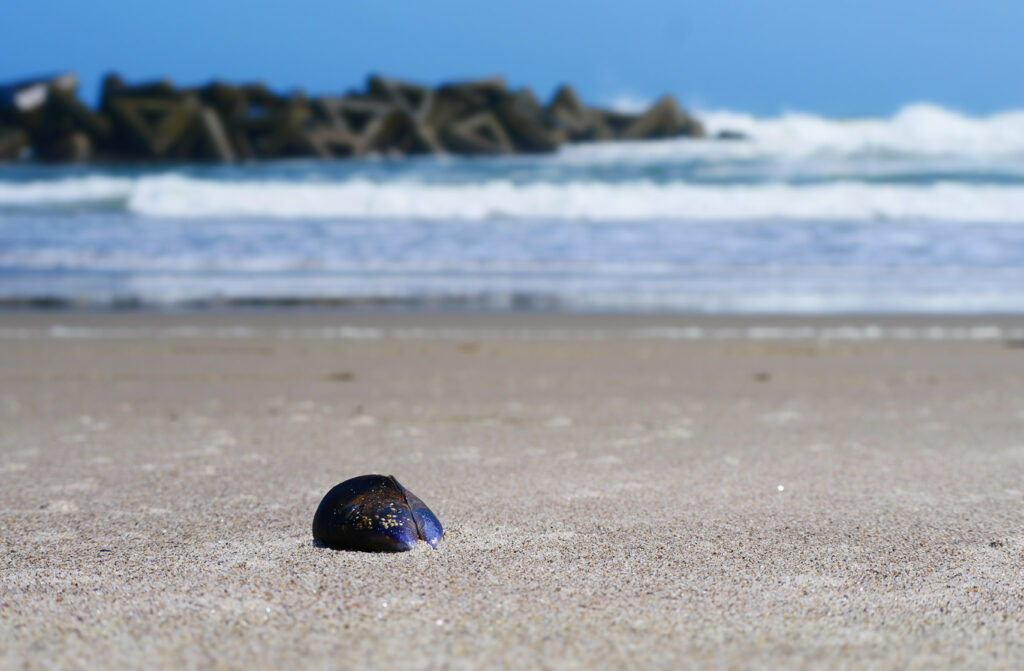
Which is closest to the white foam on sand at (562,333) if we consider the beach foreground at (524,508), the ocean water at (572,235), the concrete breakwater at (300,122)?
the beach foreground at (524,508)

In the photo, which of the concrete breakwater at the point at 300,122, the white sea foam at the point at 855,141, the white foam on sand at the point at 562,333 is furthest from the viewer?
the concrete breakwater at the point at 300,122

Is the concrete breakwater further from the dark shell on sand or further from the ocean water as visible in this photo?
the dark shell on sand

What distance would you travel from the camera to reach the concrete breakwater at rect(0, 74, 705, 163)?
25.0m

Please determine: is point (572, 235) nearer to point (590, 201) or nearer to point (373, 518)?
point (590, 201)

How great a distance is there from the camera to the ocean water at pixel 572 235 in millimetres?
7754

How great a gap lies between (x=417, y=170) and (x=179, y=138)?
9.97 metres

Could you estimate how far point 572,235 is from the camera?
35.4 feet

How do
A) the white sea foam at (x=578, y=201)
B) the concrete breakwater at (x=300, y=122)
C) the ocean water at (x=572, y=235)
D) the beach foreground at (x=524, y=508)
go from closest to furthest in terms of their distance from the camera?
the beach foreground at (x=524, y=508) < the ocean water at (x=572, y=235) < the white sea foam at (x=578, y=201) < the concrete breakwater at (x=300, y=122)

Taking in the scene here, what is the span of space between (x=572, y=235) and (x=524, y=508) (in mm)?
8544

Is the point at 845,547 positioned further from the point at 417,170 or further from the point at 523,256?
the point at 417,170

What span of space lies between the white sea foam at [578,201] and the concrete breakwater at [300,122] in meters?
9.67

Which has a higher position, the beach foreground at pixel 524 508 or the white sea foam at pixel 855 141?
the white sea foam at pixel 855 141

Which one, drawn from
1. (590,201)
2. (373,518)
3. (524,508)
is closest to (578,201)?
(590,201)

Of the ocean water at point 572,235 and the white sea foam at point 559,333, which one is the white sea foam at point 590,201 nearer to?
the ocean water at point 572,235
